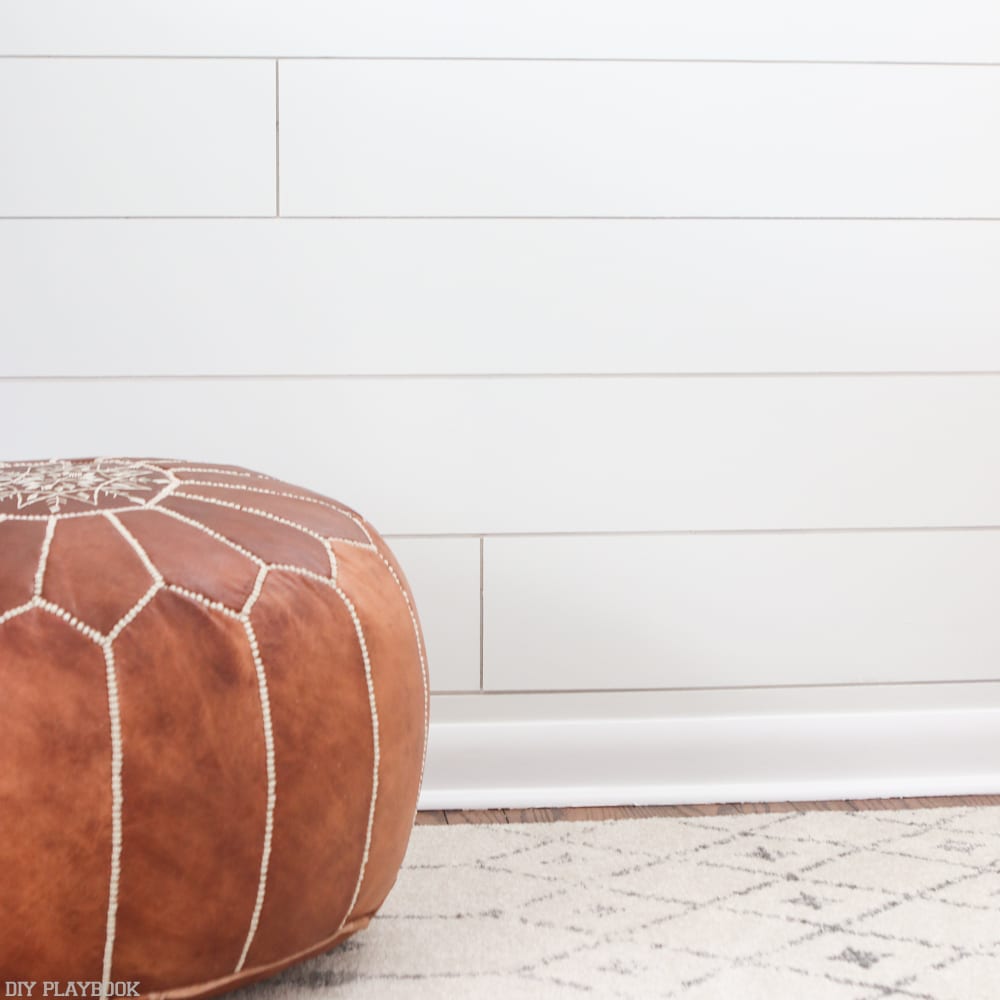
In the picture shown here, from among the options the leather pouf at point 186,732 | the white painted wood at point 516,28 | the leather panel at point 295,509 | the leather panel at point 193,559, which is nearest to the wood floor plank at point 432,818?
the leather pouf at point 186,732

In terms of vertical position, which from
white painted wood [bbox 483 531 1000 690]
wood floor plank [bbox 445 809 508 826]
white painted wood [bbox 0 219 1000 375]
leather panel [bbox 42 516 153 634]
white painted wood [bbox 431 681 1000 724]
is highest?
white painted wood [bbox 0 219 1000 375]

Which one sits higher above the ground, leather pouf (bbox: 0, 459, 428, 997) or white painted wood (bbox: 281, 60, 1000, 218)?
white painted wood (bbox: 281, 60, 1000, 218)

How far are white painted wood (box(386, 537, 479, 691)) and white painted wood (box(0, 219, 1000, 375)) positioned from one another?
0.26 metres

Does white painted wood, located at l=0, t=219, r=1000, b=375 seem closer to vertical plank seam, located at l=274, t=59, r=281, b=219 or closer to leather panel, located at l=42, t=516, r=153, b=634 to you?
vertical plank seam, located at l=274, t=59, r=281, b=219

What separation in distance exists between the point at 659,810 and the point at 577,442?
55 cm

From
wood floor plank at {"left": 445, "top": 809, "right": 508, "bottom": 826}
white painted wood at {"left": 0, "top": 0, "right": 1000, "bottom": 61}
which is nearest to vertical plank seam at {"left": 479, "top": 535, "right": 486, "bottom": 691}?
wood floor plank at {"left": 445, "top": 809, "right": 508, "bottom": 826}

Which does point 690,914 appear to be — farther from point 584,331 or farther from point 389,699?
point 584,331

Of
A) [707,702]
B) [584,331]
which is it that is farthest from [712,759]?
[584,331]

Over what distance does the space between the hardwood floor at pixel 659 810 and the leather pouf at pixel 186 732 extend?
0.56m

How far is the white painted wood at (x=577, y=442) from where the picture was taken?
162cm

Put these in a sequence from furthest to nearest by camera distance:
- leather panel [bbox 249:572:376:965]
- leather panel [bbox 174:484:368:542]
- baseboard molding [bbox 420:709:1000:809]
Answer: baseboard molding [bbox 420:709:1000:809] < leather panel [bbox 174:484:368:542] < leather panel [bbox 249:572:376:965]

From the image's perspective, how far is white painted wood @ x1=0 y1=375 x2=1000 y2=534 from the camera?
5.32 feet

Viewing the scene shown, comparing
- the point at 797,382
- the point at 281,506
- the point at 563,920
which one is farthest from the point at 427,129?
the point at 563,920

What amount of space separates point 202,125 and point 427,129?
32 centimetres
